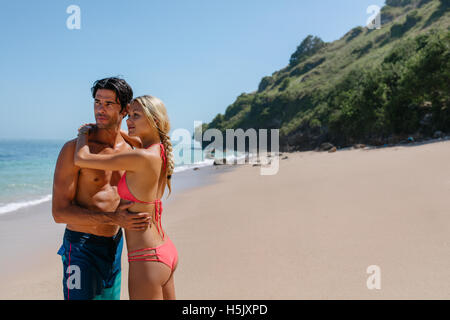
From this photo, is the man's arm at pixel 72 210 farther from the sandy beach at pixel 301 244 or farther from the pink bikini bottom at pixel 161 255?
the sandy beach at pixel 301 244

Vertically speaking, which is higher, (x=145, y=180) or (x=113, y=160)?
(x=113, y=160)

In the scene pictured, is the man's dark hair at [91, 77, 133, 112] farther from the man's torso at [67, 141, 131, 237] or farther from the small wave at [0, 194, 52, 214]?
the small wave at [0, 194, 52, 214]

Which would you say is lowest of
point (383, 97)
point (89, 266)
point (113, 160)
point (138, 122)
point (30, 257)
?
point (30, 257)

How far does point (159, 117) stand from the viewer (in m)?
2.29

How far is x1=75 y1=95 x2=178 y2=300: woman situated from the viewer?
6.91 ft

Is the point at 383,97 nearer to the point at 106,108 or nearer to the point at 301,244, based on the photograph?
the point at 301,244

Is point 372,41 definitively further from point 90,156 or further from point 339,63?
point 90,156

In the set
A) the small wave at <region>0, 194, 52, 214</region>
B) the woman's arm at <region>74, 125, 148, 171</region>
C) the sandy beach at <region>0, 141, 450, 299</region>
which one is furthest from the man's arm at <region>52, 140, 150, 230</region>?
the small wave at <region>0, 194, 52, 214</region>

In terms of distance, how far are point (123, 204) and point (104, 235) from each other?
322mm

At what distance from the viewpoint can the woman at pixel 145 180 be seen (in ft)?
6.91

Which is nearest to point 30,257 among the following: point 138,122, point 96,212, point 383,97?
point 96,212

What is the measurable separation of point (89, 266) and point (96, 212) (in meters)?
0.40

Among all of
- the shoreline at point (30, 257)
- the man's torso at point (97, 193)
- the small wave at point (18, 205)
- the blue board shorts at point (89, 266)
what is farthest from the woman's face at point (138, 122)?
the small wave at point (18, 205)
